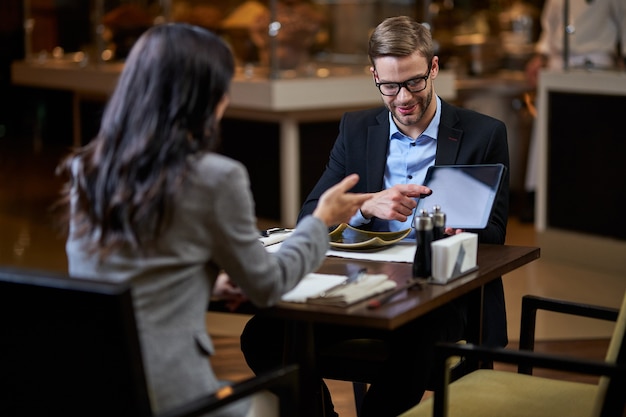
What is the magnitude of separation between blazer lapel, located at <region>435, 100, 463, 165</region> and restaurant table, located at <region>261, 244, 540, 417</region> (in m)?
0.34

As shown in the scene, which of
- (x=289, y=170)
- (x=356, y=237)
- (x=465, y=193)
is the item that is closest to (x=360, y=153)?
(x=356, y=237)

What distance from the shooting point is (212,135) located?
6.75 ft

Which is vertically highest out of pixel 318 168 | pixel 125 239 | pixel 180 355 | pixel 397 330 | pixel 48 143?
pixel 125 239

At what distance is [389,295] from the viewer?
2279 mm

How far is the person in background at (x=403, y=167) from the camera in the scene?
9.07 ft

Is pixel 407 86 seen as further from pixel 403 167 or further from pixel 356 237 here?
pixel 356 237

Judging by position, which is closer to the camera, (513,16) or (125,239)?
(125,239)

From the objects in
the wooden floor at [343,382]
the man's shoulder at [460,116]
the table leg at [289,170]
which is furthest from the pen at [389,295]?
the table leg at [289,170]

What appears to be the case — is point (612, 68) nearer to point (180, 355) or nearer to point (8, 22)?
point (180, 355)

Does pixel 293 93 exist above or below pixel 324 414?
above

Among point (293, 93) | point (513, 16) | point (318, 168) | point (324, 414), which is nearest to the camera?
point (324, 414)

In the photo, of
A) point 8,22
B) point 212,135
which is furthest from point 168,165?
point 8,22

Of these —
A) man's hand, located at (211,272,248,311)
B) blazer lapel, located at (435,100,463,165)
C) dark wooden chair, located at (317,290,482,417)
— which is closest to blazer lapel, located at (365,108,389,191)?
blazer lapel, located at (435,100,463,165)

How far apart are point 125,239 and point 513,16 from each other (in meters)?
8.17
